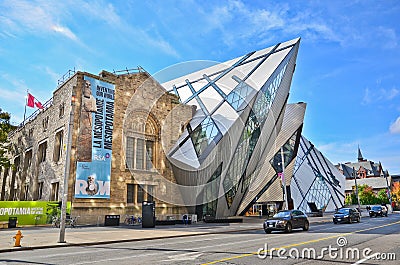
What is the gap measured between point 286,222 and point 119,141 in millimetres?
21237

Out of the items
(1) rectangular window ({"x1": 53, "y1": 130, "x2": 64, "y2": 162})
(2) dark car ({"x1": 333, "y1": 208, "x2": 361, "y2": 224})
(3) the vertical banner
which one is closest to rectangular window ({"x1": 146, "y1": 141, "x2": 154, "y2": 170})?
(3) the vertical banner

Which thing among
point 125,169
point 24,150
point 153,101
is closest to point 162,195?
point 125,169

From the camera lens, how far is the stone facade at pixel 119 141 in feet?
106

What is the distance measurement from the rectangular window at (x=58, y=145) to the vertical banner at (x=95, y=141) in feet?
15.3

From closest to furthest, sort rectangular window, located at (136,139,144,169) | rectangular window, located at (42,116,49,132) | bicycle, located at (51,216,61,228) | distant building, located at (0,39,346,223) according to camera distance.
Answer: bicycle, located at (51,216,61,228), distant building, located at (0,39,346,223), rectangular window, located at (136,139,144,169), rectangular window, located at (42,116,49,132)

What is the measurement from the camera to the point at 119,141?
3509cm

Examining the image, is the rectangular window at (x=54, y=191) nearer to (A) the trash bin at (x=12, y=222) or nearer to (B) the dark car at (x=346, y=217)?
(A) the trash bin at (x=12, y=222)

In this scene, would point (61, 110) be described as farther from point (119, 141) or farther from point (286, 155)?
point (286, 155)

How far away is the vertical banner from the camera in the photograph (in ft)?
102

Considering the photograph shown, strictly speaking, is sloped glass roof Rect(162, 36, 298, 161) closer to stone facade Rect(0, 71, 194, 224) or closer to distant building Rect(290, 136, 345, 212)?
stone facade Rect(0, 71, 194, 224)

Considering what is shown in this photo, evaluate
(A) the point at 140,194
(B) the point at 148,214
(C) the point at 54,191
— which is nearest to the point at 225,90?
(A) the point at 140,194

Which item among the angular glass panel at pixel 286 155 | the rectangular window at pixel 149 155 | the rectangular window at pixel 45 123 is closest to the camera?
the rectangular window at pixel 149 155

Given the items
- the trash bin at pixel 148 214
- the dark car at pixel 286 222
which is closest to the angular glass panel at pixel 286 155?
the dark car at pixel 286 222

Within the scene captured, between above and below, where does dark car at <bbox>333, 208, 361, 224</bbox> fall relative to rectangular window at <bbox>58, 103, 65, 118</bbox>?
below
